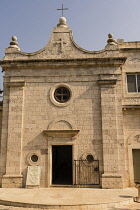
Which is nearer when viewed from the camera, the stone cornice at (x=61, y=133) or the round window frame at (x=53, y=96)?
the stone cornice at (x=61, y=133)

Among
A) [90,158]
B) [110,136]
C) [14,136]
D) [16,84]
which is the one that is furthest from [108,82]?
[14,136]

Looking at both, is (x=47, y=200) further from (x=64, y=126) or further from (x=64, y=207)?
(x=64, y=126)

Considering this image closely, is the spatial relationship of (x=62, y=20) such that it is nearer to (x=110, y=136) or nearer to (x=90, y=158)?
(x=110, y=136)

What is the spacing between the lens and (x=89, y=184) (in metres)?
10.6

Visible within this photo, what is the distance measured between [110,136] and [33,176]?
14.8 ft

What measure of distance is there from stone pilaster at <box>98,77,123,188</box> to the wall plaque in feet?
10.9

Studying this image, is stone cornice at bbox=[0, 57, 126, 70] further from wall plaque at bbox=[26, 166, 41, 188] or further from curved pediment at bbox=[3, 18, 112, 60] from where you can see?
wall plaque at bbox=[26, 166, 41, 188]

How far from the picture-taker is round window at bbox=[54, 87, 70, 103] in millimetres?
11891

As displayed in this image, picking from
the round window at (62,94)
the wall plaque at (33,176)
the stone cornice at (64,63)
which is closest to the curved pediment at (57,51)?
the stone cornice at (64,63)

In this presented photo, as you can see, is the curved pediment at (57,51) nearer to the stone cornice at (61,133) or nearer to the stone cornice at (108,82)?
the stone cornice at (108,82)

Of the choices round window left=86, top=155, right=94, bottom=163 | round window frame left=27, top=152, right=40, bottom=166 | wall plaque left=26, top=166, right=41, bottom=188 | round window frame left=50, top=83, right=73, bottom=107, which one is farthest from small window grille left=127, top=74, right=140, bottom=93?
wall plaque left=26, top=166, right=41, bottom=188

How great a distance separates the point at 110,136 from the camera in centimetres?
1112

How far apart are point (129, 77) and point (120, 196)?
23.1 ft

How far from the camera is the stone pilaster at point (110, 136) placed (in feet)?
34.7
